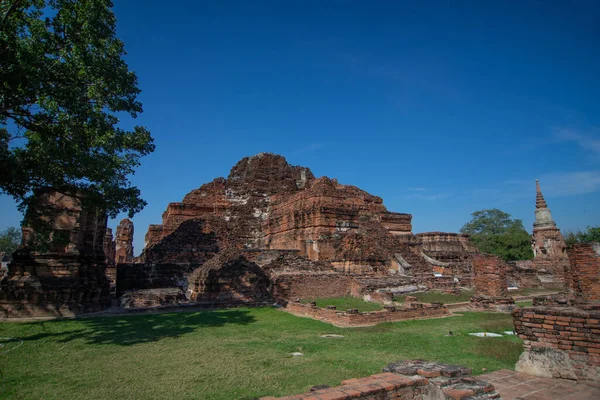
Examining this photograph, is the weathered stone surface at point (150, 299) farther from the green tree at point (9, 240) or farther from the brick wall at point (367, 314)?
the green tree at point (9, 240)

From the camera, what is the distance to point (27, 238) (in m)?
12.2

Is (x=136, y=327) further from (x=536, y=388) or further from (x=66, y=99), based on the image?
(x=536, y=388)

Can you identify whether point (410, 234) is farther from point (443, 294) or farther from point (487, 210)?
point (487, 210)

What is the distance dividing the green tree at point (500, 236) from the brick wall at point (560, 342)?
98.8ft

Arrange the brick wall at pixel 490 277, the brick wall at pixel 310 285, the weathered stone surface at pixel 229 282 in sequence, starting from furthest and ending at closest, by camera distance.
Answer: the brick wall at pixel 310 285
the weathered stone surface at pixel 229 282
the brick wall at pixel 490 277

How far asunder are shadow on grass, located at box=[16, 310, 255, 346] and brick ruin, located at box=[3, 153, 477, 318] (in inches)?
96.6

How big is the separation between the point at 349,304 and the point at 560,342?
916 centimetres

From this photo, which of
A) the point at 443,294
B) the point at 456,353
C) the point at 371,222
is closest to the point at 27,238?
the point at 456,353

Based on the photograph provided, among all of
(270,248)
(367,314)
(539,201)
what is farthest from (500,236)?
(367,314)

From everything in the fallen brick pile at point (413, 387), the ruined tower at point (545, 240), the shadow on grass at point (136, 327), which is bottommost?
the shadow on grass at point (136, 327)

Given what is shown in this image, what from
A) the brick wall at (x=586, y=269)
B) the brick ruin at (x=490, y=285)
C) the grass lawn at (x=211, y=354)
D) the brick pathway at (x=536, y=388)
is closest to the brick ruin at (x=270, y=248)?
the brick ruin at (x=490, y=285)

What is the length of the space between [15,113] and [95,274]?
6.30m

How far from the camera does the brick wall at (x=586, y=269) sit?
1013cm

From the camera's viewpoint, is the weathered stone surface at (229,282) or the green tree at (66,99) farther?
the weathered stone surface at (229,282)
